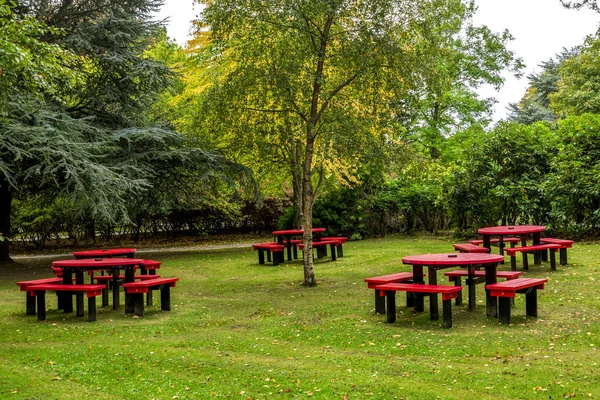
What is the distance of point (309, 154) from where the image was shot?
1260cm

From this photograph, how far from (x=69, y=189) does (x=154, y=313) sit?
8.17 m

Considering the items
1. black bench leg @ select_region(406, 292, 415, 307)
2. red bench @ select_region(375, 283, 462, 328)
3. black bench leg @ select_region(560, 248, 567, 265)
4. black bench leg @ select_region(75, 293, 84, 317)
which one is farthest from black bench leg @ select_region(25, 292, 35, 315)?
black bench leg @ select_region(560, 248, 567, 265)

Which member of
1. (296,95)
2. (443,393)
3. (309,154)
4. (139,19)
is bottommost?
(443,393)

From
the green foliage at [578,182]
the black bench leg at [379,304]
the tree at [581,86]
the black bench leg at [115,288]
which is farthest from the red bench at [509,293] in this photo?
the tree at [581,86]

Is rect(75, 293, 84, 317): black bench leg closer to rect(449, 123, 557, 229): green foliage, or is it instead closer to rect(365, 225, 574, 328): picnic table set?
rect(365, 225, 574, 328): picnic table set

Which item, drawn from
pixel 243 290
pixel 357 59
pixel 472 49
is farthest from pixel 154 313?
pixel 472 49

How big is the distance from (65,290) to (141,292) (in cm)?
119

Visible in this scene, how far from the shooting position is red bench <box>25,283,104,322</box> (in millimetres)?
9594

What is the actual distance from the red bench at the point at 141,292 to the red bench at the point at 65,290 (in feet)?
1.59

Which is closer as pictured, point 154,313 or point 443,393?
point 443,393

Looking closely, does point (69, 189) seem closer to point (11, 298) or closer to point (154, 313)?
Result: point (11, 298)

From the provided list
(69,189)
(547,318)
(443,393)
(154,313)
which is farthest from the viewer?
(69,189)

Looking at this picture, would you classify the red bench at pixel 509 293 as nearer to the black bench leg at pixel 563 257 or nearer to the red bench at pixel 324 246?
the black bench leg at pixel 563 257

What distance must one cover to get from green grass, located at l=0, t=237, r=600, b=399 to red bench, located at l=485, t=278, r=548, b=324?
0.63ft
